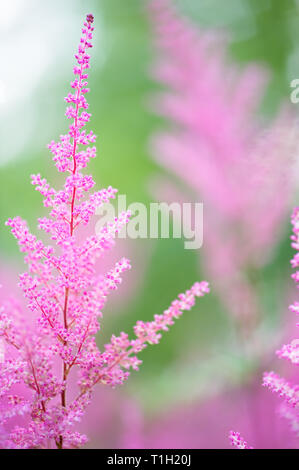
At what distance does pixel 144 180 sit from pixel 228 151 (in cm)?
117

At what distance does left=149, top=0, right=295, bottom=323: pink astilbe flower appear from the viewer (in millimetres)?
765

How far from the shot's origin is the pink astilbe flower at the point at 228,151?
0.76m

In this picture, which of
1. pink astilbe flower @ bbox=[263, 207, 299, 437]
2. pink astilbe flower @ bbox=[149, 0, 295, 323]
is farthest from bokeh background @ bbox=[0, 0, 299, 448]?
pink astilbe flower @ bbox=[263, 207, 299, 437]

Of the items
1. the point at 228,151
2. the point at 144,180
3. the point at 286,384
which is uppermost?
the point at 144,180

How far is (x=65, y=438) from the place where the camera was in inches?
18.7

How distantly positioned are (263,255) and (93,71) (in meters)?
1.89

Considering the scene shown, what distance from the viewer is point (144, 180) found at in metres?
1.96

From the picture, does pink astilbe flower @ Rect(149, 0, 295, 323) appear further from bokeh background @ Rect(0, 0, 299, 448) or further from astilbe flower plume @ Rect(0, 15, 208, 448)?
astilbe flower plume @ Rect(0, 15, 208, 448)

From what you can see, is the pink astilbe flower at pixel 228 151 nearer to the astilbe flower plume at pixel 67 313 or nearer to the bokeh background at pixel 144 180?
the bokeh background at pixel 144 180

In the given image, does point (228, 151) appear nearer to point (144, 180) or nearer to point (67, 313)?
point (67, 313)

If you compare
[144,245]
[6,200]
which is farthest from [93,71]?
[144,245]

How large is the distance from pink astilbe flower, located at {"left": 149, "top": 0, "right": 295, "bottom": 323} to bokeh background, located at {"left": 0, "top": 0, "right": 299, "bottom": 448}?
109 millimetres

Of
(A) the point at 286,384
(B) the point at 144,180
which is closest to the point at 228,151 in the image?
(A) the point at 286,384

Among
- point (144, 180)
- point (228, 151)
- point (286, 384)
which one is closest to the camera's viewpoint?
point (286, 384)
